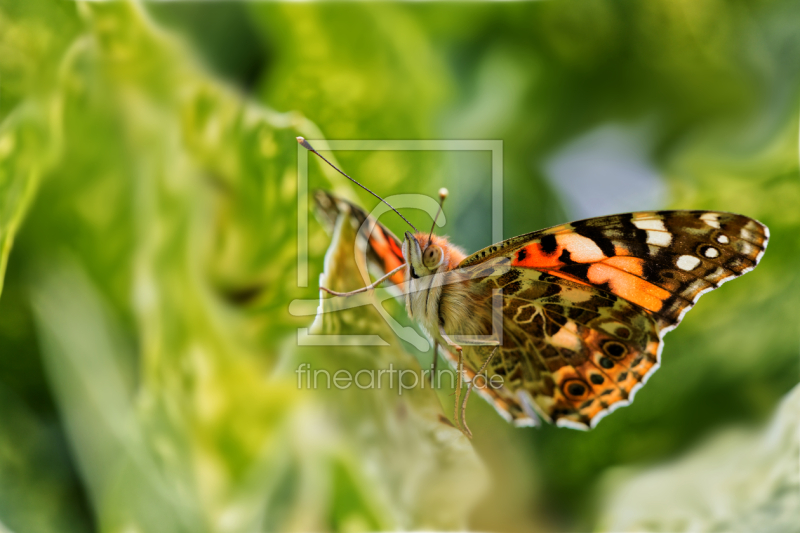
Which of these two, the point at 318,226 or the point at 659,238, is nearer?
the point at 659,238

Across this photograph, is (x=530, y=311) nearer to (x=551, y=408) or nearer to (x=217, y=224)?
(x=551, y=408)

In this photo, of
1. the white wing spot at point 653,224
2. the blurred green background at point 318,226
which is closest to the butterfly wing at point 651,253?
the white wing spot at point 653,224

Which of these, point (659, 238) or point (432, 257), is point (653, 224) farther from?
point (432, 257)

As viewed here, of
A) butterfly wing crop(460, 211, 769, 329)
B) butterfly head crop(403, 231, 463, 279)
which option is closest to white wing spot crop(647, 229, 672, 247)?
butterfly wing crop(460, 211, 769, 329)

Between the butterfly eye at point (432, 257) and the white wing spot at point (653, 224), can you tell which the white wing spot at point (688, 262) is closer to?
the white wing spot at point (653, 224)

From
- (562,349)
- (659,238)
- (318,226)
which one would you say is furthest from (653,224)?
(318,226)

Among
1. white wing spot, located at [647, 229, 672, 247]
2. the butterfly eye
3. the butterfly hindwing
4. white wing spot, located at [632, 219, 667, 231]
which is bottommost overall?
the butterfly hindwing

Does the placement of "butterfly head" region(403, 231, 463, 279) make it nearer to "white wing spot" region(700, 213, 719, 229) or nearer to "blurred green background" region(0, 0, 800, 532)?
"blurred green background" region(0, 0, 800, 532)
